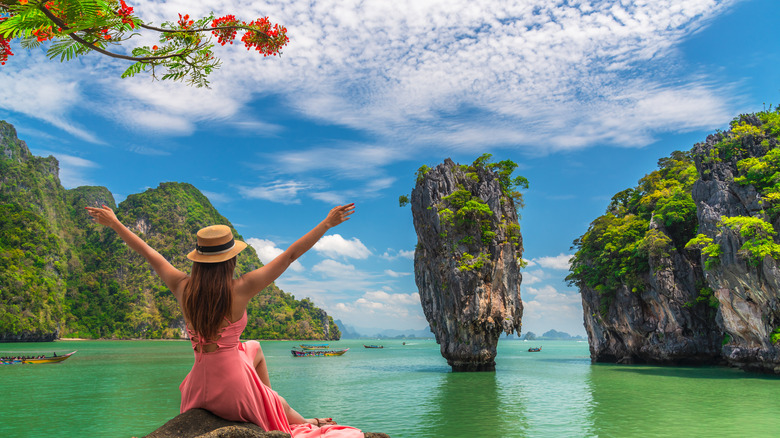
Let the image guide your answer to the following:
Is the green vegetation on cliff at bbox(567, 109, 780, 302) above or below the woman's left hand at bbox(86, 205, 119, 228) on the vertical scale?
above

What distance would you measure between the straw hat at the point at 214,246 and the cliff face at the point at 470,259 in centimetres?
2426

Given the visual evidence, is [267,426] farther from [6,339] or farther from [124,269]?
[124,269]

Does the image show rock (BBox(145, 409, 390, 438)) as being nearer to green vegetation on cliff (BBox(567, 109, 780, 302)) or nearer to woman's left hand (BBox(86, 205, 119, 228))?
woman's left hand (BBox(86, 205, 119, 228))

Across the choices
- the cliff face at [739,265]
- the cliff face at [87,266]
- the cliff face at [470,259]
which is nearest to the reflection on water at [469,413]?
the cliff face at [470,259]

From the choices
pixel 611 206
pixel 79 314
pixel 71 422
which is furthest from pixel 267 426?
pixel 79 314

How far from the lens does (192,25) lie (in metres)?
4.06

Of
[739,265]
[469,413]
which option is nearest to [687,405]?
[469,413]

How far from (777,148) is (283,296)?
114451mm

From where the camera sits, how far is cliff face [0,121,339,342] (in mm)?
68688

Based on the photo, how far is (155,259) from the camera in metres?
2.24

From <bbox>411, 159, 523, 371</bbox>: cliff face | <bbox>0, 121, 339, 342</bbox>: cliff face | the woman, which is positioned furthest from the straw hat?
<bbox>0, 121, 339, 342</bbox>: cliff face

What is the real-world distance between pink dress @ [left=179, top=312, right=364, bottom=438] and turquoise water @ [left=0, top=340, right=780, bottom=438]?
446 inches

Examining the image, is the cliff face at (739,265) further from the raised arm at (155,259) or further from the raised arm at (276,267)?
the raised arm at (155,259)

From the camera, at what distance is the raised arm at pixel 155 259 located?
2.12 m
